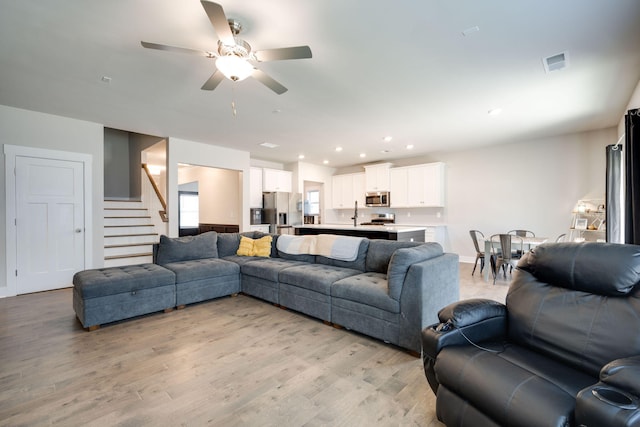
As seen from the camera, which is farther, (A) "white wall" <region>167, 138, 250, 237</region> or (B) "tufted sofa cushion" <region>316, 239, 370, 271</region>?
(A) "white wall" <region>167, 138, 250, 237</region>

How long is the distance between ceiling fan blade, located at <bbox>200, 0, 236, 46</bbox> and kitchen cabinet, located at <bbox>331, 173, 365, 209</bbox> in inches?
265

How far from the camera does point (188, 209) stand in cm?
953

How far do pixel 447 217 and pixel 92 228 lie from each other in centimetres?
752

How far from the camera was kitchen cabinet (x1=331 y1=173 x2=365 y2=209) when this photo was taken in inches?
344

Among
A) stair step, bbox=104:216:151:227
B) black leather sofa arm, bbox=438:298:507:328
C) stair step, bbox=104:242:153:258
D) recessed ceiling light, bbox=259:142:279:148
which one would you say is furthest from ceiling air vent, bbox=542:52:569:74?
stair step, bbox=104:216:151:227

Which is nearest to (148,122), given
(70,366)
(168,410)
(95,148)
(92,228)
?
(95,148)

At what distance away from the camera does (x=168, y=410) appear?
6.00ft

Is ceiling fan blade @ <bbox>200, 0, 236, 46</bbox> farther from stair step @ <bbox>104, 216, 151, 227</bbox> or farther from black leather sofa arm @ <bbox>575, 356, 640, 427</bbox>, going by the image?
stair step @ <bbox>104, 216, 151, 227</bbox>

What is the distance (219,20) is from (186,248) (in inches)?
129

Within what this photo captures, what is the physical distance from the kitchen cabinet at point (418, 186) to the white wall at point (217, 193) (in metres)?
4.12

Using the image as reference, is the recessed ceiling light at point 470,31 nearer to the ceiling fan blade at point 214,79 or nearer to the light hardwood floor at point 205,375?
the ceiling fan blade at point 214,79

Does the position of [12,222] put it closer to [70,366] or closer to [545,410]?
[70,366]

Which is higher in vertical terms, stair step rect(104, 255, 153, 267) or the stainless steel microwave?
the stainless steel microwave

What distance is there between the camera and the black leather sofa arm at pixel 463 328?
164 centimetres
